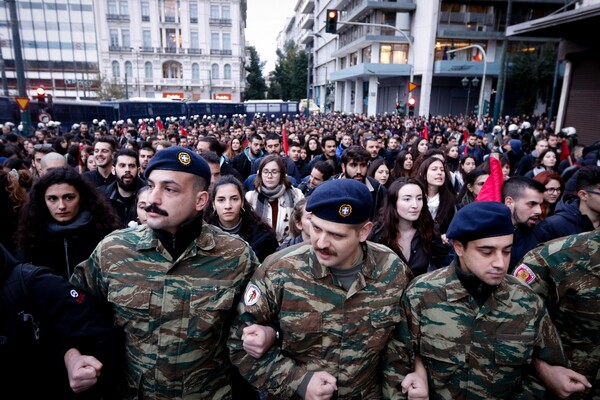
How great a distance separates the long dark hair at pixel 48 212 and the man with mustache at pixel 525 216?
358 centimetres

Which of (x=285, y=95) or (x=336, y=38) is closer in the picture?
(x=336, y=38)

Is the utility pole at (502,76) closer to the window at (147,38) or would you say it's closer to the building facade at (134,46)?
the building facade at (134,46)

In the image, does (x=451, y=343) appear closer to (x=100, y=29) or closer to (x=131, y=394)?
(x=131, y=394)

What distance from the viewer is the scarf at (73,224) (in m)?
3.01

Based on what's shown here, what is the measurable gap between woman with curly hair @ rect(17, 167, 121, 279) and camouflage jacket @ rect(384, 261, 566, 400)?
248cm

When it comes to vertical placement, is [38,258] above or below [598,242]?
below

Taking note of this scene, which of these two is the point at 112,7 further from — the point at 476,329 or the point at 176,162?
the point at 476,329

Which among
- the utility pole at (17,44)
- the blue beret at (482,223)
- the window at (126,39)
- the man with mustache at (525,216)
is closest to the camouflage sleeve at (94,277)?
the blue beret at (482,223)

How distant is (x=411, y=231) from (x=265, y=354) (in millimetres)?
2086

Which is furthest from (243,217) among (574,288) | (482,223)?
(574,288)

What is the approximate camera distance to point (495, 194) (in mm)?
3891

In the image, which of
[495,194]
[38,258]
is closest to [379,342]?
[495,194]

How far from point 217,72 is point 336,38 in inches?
786

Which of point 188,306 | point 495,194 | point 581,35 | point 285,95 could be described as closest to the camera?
point 188,306
